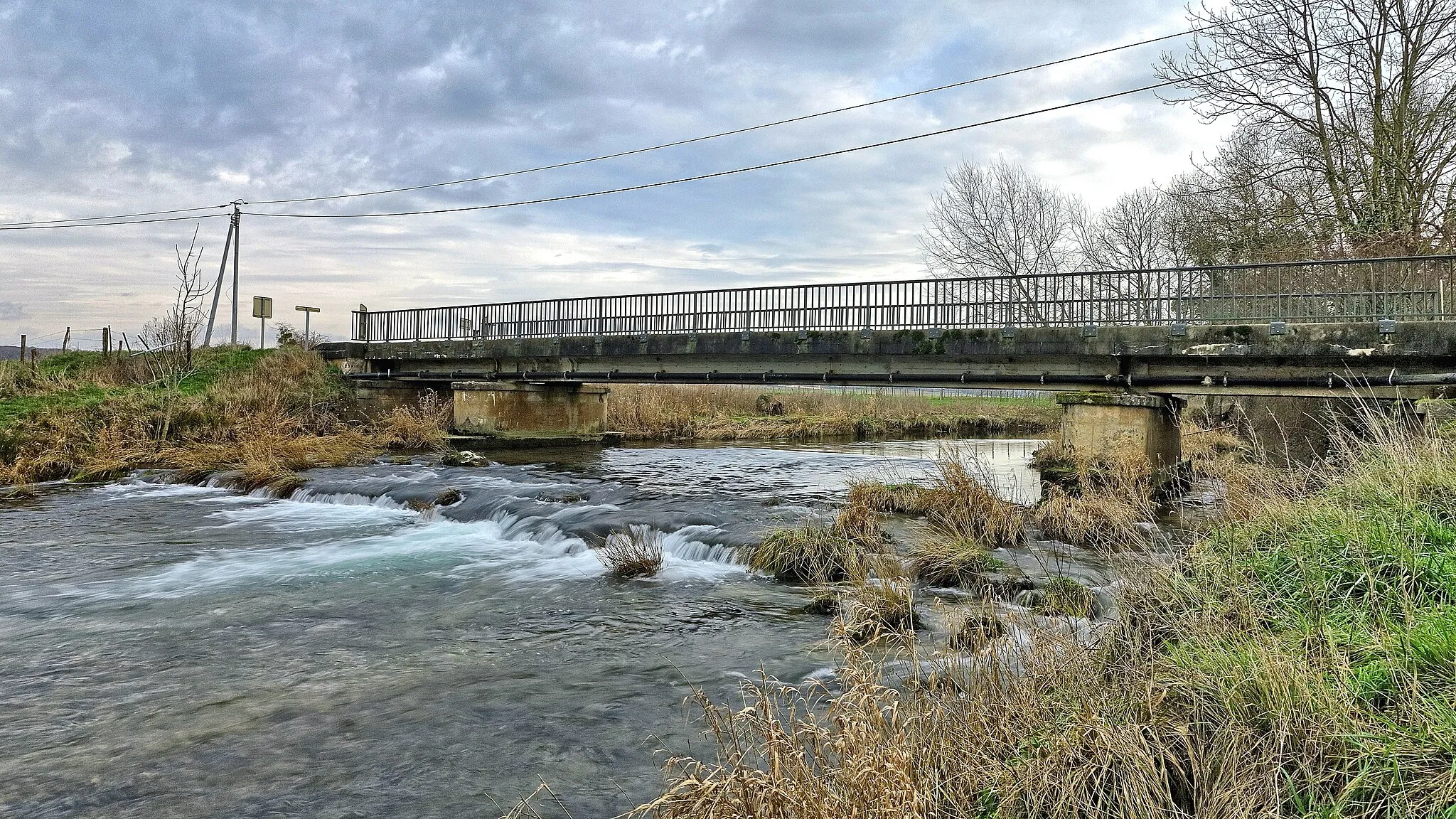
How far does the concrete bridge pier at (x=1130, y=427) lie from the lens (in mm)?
17594

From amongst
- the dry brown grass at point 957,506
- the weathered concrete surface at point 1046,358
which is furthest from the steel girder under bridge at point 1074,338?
the dry brown grass at point 957,506

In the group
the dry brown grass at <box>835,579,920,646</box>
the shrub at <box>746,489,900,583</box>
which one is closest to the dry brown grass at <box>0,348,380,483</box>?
the shrub at <box>746,489,900,583</box>

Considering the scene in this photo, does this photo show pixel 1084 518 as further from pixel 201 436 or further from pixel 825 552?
pixel 201 436

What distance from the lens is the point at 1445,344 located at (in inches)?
575

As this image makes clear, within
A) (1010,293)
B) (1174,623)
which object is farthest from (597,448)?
(1174,623)

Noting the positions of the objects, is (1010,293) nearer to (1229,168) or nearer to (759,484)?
(759,484)

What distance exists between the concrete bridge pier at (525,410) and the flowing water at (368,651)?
36.0 feet

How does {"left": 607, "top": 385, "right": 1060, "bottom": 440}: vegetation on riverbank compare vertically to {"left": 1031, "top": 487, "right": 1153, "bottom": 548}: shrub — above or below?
above

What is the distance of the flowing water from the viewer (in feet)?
18.4

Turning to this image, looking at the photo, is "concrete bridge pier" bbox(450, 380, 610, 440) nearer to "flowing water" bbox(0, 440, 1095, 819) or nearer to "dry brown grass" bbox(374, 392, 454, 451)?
"dry brown grass" bbox(374, 392, 454, 451)

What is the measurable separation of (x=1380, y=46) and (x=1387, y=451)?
786 inches

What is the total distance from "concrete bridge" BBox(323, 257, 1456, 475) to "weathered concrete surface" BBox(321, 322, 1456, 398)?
0.03 meters

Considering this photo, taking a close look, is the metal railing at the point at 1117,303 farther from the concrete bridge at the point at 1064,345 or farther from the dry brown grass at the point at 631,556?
the dry brown grass at the point at 631,556

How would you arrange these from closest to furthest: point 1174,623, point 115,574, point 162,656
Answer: point 1174,623
point 162,656
point 115,574
